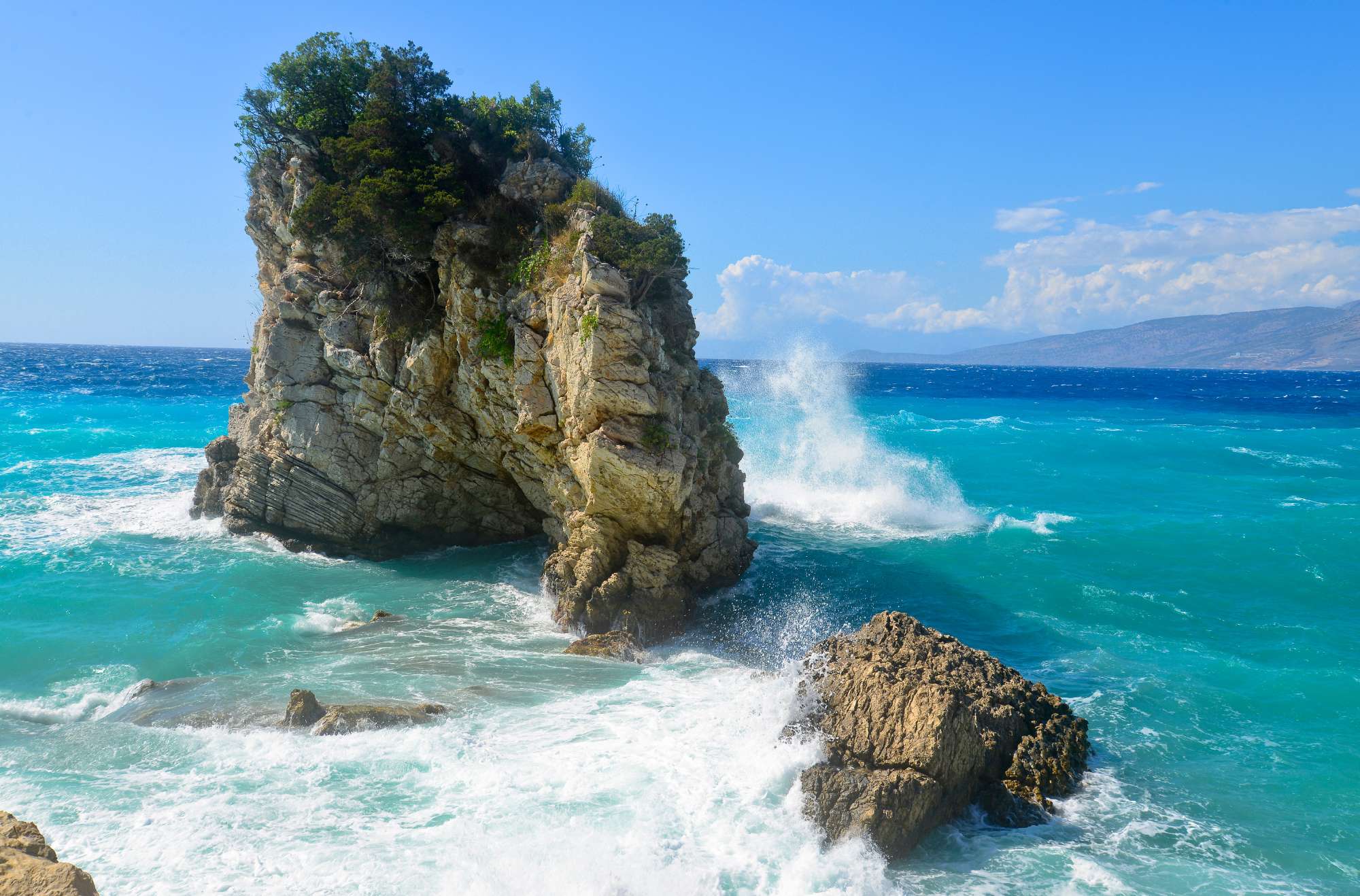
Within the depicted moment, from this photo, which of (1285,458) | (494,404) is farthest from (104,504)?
(1285,458)

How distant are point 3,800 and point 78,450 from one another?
34829mm

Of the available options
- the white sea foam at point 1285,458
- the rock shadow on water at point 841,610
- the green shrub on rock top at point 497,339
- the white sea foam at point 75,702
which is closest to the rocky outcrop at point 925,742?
the rock shadow on water at point 841,610

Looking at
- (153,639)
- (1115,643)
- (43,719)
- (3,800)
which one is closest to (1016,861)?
(1115,643)

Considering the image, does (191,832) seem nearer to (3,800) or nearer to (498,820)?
(3,800)

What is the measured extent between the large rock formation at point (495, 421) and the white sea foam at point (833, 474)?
878cm

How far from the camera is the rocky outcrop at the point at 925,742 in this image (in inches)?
421

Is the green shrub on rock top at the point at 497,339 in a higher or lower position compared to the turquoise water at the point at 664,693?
higher

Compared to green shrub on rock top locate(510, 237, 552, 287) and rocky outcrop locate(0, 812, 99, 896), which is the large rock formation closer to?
green shrub on rock top locate(510, 237, 552, 287)

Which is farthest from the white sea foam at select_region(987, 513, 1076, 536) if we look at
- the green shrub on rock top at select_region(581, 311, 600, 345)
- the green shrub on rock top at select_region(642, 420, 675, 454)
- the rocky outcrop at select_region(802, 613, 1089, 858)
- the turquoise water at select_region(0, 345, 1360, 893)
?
the green shrub on rock top at select_region(581, 311, 600, 345)

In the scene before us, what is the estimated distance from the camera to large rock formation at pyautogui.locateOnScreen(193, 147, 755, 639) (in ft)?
59.6

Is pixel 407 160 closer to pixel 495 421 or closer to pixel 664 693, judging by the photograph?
pixel 495 421

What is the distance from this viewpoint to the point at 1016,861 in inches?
406

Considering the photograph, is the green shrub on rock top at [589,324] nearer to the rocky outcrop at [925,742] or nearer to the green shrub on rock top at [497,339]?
the green shrub on rock top at [497,339]

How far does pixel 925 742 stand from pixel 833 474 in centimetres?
2422
